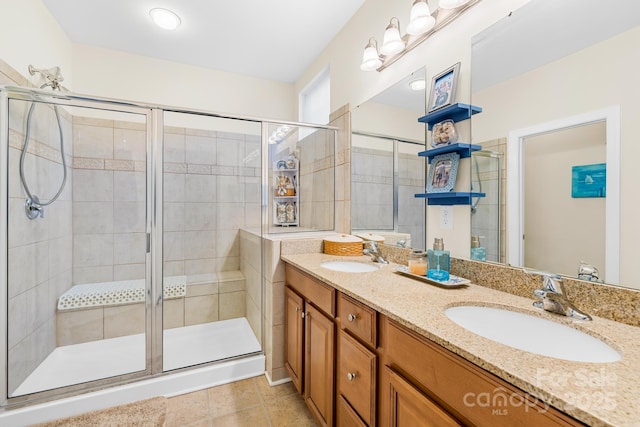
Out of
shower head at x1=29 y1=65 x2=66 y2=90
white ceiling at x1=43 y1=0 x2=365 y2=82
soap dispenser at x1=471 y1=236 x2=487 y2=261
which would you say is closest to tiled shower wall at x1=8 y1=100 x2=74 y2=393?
shower head at x1=29 y1=65 x2=66 y2=90

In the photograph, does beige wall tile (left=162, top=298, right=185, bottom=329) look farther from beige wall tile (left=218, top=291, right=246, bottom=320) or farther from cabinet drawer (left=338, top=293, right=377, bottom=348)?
cabinet drawer (left=338, top=293, right=377, bottom=348)

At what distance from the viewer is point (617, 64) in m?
0.79

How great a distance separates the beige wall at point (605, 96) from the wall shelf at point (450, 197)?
0.33m

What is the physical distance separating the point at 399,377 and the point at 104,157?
2.64m

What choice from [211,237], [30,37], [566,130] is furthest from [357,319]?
[30,37]

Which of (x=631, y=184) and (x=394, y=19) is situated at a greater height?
(x=394, y=19)

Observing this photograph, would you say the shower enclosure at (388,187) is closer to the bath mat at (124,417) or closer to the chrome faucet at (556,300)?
the chrome faucet at (556,300)

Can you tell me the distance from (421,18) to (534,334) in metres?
1.45

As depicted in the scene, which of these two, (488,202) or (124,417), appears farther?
(124,417)

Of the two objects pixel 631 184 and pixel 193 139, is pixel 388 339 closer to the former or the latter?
pixel 631 184

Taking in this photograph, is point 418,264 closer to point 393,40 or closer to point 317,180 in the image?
point 393,40

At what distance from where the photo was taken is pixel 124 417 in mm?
1506

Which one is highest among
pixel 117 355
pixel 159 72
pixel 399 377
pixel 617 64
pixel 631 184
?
pixel 159 72

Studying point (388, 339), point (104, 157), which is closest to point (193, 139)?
point (104, 157)
